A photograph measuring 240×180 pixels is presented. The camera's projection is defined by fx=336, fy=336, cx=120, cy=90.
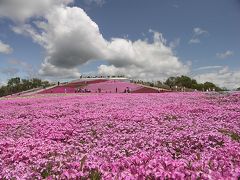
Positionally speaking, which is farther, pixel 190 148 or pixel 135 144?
pixel 135 144

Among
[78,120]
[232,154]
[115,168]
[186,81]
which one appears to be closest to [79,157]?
[115,168]

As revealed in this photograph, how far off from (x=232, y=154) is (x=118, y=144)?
4.19 m

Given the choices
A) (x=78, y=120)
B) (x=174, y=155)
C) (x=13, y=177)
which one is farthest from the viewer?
(x=78, y=120)

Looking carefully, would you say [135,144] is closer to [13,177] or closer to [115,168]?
[115,168]

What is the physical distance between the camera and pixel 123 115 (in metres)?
18.9

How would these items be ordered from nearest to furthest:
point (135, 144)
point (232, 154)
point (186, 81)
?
1. point (232, 154)
2. point (135, 144)
3. point (186, 81)

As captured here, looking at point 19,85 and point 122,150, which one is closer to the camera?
point 122,150

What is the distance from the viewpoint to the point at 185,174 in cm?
650

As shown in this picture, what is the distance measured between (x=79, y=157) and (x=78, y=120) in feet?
30.7

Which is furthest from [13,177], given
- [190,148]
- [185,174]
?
[190,148]

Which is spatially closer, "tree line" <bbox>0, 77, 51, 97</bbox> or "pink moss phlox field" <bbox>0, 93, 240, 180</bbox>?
"pink moss phlox field" <bbox>0, 93, 240, 180</bbox>

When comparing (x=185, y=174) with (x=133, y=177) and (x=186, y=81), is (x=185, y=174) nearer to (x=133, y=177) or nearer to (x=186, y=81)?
(x=133, y=177)

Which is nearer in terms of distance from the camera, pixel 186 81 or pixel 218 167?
pixel 218 167

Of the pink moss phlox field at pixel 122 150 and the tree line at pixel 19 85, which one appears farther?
the tree line at pixel 19 85
